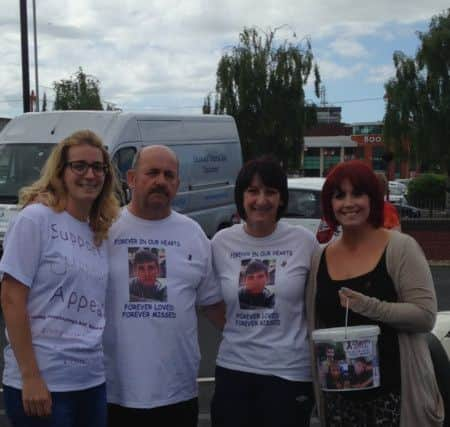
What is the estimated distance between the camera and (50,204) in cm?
277

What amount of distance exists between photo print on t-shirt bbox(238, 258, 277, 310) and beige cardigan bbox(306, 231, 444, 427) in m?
0.43

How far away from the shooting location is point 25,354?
259 cm

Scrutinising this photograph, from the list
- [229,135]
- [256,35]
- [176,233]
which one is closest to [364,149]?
[256,35]

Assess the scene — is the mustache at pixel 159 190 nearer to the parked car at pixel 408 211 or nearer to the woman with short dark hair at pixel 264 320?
the woman with short dark hair at pixel 264 320

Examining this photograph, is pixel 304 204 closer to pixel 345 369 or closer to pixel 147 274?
pixel 147 274

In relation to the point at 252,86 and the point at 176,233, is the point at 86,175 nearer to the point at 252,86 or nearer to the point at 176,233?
the point at 176,233

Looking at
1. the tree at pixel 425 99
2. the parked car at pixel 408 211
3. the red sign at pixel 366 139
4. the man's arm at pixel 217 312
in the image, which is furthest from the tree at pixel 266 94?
the red sign at pixel 366 139

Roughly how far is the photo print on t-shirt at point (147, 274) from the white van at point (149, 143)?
7.69 m

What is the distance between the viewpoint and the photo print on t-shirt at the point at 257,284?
3047 millimetres

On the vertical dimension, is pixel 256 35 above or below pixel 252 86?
above

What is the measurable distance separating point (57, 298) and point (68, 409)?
1.33 ft

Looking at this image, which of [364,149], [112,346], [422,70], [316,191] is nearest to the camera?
[112,346]

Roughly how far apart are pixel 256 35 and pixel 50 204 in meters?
27.6

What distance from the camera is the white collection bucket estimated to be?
2.68 metres
